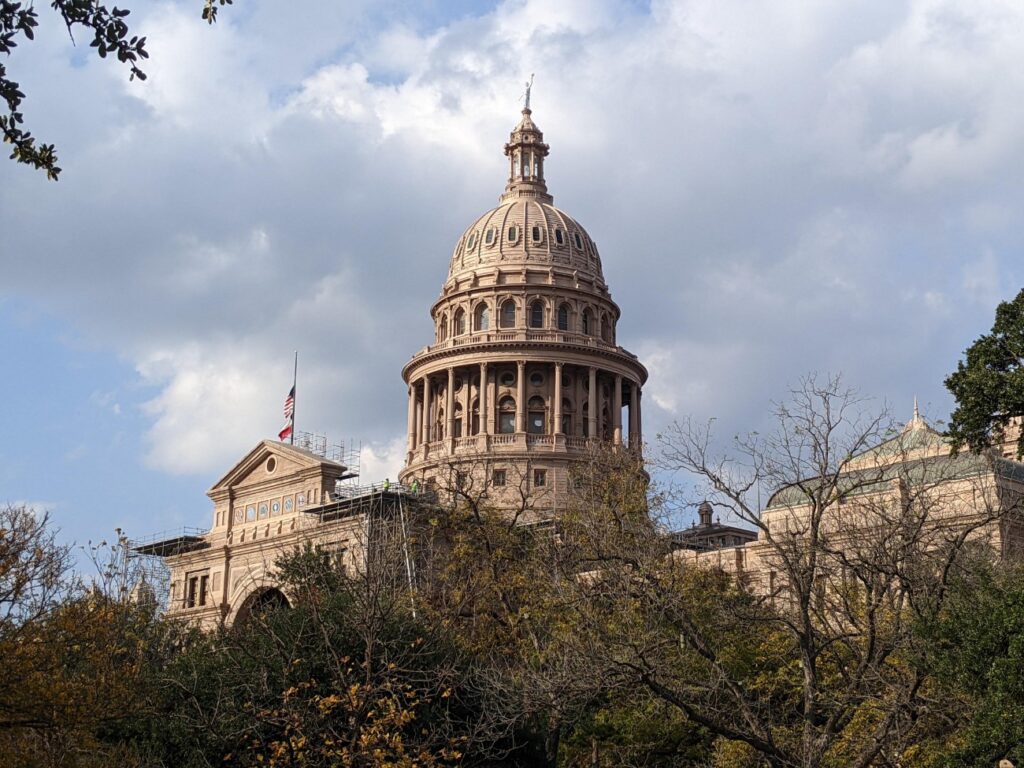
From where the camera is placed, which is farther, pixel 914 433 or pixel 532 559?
pixel 914 433

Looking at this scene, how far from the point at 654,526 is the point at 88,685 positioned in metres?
20.7

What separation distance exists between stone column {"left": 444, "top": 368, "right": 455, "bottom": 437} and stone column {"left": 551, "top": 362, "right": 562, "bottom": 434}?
796 cm

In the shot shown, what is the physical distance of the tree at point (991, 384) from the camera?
34.1m

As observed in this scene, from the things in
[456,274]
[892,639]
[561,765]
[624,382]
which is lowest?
[561,765]

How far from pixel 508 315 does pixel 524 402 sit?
28.5 feet

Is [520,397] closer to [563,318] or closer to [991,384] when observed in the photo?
[563,318]

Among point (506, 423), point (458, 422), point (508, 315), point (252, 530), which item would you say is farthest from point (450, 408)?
point (252, 530)

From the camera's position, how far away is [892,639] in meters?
24.8

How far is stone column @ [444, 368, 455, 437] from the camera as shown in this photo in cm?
9912

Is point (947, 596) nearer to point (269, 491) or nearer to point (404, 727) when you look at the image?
point (404, 727)

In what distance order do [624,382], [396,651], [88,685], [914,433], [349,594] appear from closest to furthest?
[88,685]
[396,651]
[349,594]
[914,433]
[624,382]

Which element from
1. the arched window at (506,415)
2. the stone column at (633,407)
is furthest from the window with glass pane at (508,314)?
the stone column at (633,407)

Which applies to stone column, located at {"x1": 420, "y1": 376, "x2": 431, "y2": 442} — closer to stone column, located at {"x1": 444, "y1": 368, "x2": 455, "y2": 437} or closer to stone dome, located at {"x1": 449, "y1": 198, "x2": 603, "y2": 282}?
stone column, located at {"x1": 444, "y1": 368, "x2": 455, "y2": 437}

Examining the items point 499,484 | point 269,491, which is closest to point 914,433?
point 499,484
